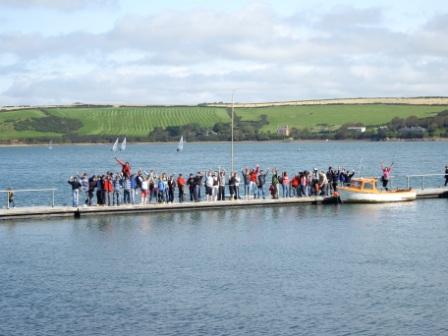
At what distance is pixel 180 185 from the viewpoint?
5097cm

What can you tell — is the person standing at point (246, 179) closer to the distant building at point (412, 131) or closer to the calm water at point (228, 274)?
the calm water at point (228, 274)

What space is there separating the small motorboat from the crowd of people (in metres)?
0.96

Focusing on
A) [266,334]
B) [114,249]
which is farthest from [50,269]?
[266,334]

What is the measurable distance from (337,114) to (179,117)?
108ft

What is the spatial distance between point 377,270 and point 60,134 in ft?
511

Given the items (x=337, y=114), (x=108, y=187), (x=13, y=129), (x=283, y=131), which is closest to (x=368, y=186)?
(x=108, y=187)

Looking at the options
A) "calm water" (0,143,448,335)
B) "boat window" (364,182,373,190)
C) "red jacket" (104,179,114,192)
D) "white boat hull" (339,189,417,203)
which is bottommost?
"calm water" (0,143,448,335)

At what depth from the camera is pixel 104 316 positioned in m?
28.1

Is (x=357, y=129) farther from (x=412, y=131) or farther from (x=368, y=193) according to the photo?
(x=368, y=193)

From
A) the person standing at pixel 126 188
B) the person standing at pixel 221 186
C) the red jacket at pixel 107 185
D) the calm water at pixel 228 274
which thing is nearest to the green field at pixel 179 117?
the person standing at pixel 221 186

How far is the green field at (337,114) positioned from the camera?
186875 mm

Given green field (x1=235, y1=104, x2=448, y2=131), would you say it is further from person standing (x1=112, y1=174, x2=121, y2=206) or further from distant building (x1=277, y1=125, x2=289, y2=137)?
person standing (x1=112, y1=174, x2=121, y2=206)

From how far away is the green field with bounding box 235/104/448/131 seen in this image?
187m

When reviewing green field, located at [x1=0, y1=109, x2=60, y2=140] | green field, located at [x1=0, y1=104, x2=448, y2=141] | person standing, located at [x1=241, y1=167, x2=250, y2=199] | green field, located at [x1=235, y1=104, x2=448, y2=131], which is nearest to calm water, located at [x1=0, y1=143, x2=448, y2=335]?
person standing, located at [x1=241, y1=167, x2=250, y2=199]
